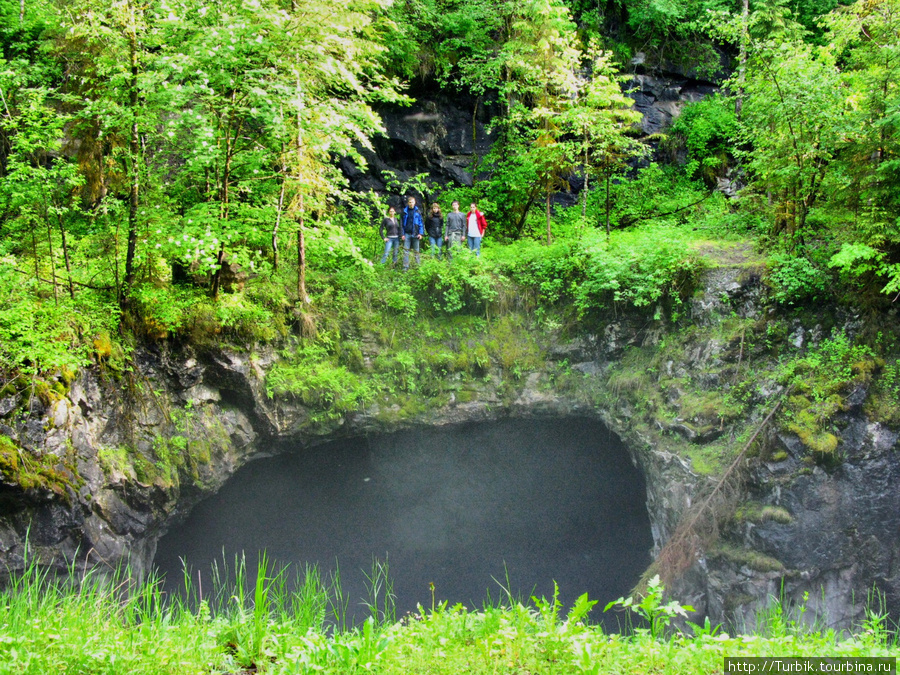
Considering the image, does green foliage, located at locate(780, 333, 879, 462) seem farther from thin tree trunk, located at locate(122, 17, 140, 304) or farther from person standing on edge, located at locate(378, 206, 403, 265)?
thin tree trunk, located at locate(122, 17, 140, 304)

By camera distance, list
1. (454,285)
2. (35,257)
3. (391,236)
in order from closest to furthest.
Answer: (35,257) < (454,285) < (391,236)

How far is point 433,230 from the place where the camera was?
12062 millimetres

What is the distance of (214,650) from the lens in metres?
3.05

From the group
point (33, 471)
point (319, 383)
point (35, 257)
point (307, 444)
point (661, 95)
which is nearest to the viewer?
point (33, 471)

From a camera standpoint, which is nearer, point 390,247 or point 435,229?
point 390,247

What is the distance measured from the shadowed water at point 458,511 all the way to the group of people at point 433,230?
384cm

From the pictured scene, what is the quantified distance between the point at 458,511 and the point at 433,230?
6.10 metres

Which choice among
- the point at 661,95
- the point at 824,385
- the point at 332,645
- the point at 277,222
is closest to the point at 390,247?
the point at 277,222

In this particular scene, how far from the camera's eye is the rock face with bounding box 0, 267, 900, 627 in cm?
748

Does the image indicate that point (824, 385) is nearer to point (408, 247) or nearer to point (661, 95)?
point (408, 247)

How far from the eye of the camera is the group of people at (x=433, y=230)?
11.7 meters

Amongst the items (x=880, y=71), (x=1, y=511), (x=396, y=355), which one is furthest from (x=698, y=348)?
(x=1, y=511)

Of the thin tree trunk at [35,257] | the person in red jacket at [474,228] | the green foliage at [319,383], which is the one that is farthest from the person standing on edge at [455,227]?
the thin tree trunk at [35,257]

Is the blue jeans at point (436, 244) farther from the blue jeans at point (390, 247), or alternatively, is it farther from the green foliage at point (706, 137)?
the green foliage at point (706, 137)
